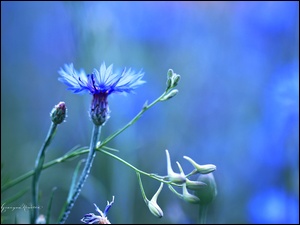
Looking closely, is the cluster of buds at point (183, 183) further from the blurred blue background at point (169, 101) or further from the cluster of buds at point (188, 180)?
the blurred blue background at point (169, 101)

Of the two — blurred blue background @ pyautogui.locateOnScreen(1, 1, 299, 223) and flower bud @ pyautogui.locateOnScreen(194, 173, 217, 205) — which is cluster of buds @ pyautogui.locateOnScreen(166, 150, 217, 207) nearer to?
flower bud @ pyautogui.locateOnScreen(194, 173, 217, 205)

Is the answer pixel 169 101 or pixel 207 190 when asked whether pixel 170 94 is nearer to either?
pixel 207 190

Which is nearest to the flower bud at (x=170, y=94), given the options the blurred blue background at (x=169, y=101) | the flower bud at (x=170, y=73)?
the flower bud at (x=170, y=73)

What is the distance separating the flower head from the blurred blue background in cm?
23

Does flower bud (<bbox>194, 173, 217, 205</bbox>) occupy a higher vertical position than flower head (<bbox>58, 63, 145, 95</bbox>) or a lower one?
lower

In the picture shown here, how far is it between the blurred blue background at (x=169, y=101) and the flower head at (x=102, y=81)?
233mm

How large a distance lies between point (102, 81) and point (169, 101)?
0.79 meters

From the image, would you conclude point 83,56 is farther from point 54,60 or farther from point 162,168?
point 54,60

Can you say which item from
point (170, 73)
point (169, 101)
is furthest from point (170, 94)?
point (169, 101)

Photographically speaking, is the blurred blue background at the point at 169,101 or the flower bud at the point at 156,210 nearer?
the flower bud at the point at 156,210

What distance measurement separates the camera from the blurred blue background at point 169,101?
77 centimetres

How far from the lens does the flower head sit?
13.1 inches

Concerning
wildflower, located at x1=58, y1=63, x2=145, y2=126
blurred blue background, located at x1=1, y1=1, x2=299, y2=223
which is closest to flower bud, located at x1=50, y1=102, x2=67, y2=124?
wildflower, located at x1=58, y1=63, x2=145, y2=126

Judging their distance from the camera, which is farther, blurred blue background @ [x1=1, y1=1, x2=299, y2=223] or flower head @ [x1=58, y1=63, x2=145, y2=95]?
blurred blue background @ [x1=1, y1=1, x2=299, y2=223]
